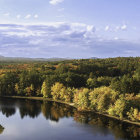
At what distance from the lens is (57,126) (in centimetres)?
7581

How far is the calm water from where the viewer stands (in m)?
65.7

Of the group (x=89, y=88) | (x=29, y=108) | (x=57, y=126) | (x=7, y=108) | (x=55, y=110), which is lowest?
(x=57, y=126)

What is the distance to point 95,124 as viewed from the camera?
75938 mm

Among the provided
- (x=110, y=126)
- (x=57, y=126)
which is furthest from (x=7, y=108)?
(x=110, y=126)

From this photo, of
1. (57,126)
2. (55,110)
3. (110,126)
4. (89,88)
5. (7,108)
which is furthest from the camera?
(89,88)

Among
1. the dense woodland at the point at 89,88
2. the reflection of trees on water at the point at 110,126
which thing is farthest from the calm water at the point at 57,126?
the dense woodland at the point at 89,88

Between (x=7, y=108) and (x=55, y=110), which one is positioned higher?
(x=55, y=110)

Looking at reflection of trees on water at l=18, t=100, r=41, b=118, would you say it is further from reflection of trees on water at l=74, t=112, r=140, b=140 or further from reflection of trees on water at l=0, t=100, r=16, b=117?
reflection of trees on water at l=74, t=112, r=140, b=140

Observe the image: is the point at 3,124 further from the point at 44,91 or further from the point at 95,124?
the point at 44,91

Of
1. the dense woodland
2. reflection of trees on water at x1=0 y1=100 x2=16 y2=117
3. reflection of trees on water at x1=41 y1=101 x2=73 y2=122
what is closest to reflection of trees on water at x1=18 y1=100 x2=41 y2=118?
reflection of trees on water at x1=41 y1=101 x2=73 y2=122

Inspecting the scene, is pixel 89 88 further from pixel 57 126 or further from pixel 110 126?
pixel 57 126

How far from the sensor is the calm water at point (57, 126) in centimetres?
6569

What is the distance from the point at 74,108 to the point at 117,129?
3228 centimetres

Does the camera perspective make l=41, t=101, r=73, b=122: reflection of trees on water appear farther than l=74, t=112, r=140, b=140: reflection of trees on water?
Yes
